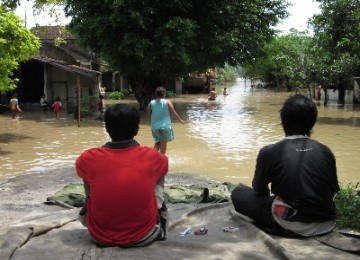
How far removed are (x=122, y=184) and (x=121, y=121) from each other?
461 mm

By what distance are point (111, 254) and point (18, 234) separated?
2.75 feet

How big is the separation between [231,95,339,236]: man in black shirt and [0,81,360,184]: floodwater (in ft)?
16.2

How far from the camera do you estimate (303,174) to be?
11.3 ft

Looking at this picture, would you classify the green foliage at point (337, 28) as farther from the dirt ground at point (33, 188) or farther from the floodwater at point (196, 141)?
the dirt ground at point (33, 188)

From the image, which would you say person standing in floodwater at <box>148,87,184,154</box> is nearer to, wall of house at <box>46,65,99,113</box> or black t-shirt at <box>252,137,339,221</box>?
black t-shirt at <box>252,137,339,221</box>

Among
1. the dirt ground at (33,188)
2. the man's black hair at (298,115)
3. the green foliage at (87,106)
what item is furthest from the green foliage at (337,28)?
the man's black hair at (298,115)

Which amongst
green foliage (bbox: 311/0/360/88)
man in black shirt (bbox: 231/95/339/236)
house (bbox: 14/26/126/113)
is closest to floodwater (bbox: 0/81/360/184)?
house (bbox: 14/26/126/113)

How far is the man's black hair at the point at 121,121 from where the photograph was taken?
327 centimetres

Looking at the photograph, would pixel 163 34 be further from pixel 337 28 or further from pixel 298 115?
pixel 298 115

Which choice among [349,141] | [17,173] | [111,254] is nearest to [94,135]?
[17,173]

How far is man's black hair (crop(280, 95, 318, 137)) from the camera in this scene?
346 centimetres

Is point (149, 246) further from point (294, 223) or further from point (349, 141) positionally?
point (349, 141)

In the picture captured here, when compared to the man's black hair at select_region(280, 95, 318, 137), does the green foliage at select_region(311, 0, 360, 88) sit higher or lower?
higher

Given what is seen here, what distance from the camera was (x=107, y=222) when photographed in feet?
10.7
